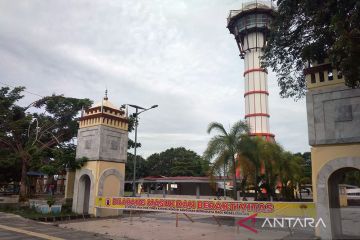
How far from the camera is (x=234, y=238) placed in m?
12.1

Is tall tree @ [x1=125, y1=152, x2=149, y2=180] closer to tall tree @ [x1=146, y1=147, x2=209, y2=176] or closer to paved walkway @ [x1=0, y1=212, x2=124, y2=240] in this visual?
tall tree @ [x1=146, y1=147, x2=209, y2=176]

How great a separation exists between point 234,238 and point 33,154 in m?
19.9

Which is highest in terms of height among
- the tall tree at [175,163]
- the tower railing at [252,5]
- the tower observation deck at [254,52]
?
the tower railing at [252,5]

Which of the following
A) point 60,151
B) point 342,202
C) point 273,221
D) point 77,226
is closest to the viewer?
point 273,221

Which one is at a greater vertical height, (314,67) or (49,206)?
(314,67)

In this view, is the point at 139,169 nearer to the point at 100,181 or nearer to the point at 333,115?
the point at 100,181

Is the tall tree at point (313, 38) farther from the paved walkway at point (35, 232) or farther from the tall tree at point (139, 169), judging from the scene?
the tall tree at point (139, 169)

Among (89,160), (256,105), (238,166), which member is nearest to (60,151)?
(89,160)

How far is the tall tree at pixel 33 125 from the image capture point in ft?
85.1

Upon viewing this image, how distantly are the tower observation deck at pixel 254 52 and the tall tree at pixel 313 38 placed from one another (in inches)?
1292

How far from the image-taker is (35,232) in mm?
13727

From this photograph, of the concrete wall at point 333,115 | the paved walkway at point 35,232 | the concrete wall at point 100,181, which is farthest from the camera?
the concrete wall at point 100,181

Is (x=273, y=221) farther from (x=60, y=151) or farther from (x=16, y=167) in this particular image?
(x=16, y=167)

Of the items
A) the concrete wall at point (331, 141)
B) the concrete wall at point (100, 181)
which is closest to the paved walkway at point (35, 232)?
the concrete wall at point (100, 181)
